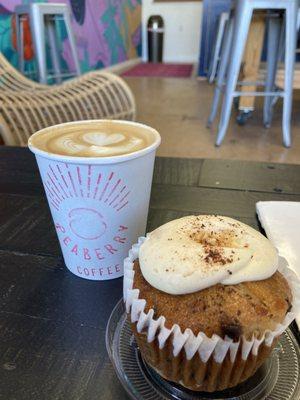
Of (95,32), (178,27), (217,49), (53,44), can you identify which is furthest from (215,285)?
(178,27)

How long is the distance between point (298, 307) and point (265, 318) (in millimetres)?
60

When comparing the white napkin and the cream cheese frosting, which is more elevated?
the cream cheese frosting

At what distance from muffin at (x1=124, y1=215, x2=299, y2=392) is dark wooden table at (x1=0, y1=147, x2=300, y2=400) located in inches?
2.6

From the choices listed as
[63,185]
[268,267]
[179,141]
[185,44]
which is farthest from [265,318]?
[185,44]

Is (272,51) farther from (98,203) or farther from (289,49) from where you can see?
(98,203)

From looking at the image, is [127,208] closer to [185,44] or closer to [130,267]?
[130,267]

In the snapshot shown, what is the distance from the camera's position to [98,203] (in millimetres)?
441

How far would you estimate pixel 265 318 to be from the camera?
1.09 feet

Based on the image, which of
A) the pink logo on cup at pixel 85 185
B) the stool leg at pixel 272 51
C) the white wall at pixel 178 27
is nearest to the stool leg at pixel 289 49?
the stool leg at pixel 272 51

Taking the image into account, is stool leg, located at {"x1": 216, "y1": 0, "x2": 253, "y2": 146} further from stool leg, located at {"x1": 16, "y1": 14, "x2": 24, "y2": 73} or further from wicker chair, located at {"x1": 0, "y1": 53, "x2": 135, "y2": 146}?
stool leg, located at {"x1": 16, "y1": 14, "x2": 24, "y2": 73}

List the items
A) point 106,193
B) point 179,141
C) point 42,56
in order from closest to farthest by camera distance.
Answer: point 106,193 < point 42,56 < point 179,141

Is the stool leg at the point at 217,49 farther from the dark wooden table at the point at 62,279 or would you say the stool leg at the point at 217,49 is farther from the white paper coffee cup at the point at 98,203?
the white paper coffee cup at the point at 98,203

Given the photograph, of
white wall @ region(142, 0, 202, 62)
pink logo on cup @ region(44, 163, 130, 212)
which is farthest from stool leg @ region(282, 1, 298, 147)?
white wall @ region(142, 0, 202, 62)

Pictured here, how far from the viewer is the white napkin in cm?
52
